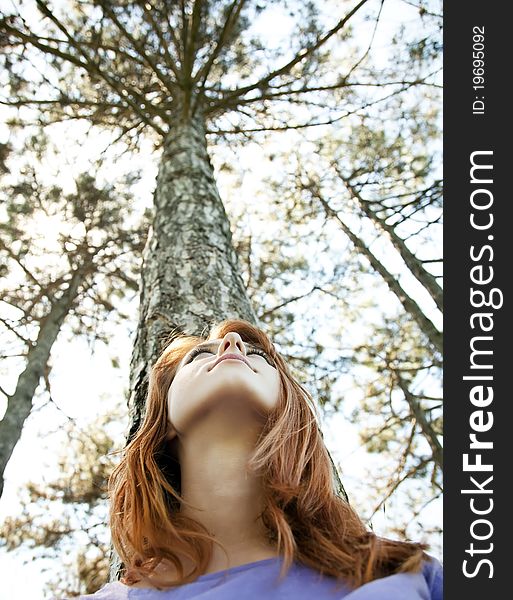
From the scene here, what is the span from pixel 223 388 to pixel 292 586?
48cm

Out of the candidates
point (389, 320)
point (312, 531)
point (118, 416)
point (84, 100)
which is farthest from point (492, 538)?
point (84, 100)

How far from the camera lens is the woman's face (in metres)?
1.42

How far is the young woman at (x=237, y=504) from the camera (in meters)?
1.13

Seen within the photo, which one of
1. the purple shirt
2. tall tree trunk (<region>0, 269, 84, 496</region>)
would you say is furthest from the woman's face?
tall tree trunk (<region>0, 269, 84, 496</region>)

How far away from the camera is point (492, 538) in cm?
133

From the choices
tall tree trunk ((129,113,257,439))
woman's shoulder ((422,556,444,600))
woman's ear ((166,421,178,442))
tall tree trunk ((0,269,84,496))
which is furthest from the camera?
A: tall tree trunk ((0,269,84,496))

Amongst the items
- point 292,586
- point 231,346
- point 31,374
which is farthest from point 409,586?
point 31,374

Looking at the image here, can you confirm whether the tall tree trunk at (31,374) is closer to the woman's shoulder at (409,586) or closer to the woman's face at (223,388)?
the woman's face at (223,388)

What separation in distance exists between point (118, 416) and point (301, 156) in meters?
3.08

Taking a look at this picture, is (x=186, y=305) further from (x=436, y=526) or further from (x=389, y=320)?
(x=389, y=320)

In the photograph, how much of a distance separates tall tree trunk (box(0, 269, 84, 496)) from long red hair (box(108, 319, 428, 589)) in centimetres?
259

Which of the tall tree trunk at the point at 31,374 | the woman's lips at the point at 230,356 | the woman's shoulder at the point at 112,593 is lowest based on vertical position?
the woman's shoulder at the point at 112,593

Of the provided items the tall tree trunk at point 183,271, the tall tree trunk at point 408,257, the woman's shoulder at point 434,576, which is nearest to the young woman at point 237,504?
the woman's shoulder at point 434,576

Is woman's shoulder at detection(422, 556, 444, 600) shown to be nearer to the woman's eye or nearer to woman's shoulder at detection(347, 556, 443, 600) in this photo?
woman's shoulder at detection(347, 556, 443, 600)
